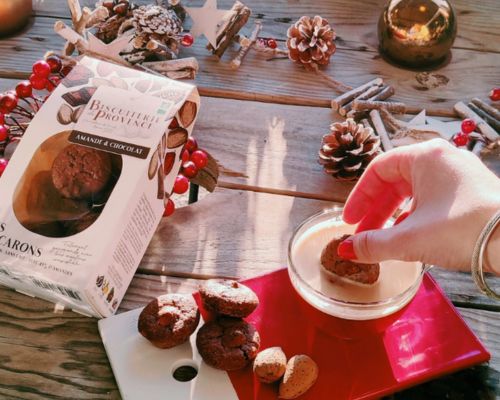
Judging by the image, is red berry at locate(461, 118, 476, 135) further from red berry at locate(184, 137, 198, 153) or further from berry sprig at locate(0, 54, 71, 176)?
berry sprig at locate(0, 54, 71, 176)

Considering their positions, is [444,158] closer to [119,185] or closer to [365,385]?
[365,385]

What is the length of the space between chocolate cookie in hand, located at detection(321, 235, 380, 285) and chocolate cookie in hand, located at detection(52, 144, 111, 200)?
0.98ft

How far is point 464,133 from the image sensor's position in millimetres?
1087

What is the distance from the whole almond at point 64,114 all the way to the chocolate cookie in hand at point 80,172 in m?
0.04

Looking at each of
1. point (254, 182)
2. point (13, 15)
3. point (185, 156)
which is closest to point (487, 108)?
point (254, 182)

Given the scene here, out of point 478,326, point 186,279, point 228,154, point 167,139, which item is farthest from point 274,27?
point 478,326

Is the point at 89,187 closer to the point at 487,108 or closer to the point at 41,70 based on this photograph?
the point at 41,70

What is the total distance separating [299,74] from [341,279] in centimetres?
56

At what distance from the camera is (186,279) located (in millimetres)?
898

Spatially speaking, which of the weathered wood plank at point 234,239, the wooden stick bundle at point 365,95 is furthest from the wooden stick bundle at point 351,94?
the weathered wood plank at point 234,239

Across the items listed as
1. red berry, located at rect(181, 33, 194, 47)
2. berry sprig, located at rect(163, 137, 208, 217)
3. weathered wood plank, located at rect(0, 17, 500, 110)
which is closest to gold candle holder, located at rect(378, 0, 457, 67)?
weathered wood plank, located at rect(0, 17, 500, 110)

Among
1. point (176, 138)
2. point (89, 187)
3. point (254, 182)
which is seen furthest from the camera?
point (254, 182)

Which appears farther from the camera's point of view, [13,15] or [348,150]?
[13,15]

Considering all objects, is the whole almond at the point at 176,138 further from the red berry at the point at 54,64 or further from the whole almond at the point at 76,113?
the red berry at the point at 54,64
